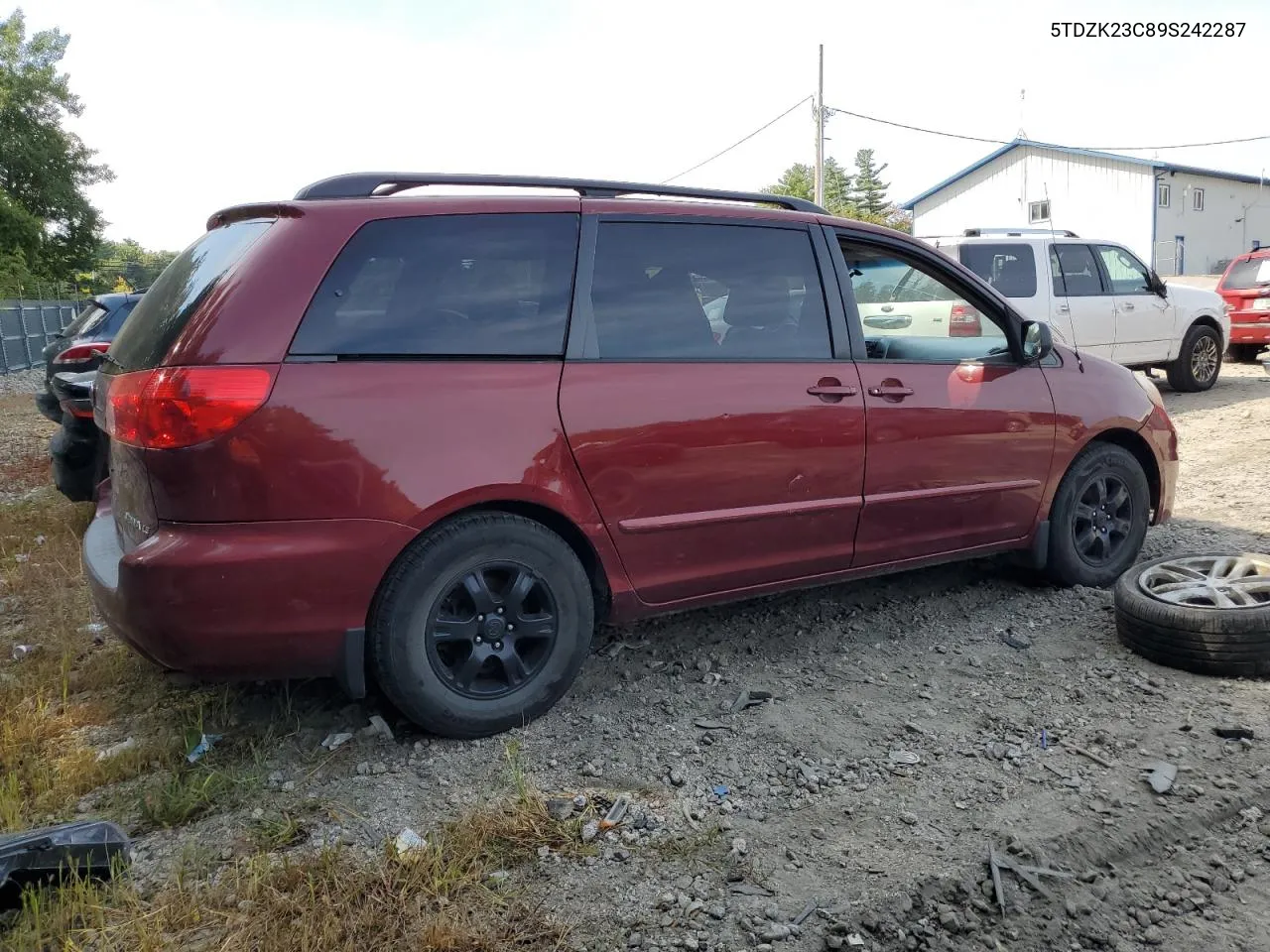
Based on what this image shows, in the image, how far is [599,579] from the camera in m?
3.66

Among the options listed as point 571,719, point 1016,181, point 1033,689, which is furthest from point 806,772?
point 1016,181

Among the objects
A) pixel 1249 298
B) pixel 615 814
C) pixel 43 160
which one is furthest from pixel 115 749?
pixel 43 160

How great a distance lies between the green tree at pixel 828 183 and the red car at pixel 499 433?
68639 millimetres

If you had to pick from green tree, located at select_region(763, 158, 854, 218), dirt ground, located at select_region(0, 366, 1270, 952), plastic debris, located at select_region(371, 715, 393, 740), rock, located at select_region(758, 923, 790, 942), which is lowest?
rock, located at select_region(758, 923, 790, 942)

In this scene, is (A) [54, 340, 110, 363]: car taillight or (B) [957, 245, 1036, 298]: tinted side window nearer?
(A) [54, 340, 110, 363]: car taillight

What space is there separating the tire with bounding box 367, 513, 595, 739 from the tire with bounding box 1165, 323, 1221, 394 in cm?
1106

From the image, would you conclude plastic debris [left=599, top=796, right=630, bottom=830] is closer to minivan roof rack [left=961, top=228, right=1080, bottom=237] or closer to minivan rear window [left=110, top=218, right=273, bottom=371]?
minivan rear window [left=110, top=218, right=273, bottom=371]

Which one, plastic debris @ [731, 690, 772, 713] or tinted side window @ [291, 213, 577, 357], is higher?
tinted side window @ [291, 213, 577, 357]

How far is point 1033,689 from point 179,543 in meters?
2.99

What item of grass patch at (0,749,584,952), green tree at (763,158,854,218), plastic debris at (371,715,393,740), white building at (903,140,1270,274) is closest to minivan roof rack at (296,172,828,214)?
plastic debris at (371,715,393,740)

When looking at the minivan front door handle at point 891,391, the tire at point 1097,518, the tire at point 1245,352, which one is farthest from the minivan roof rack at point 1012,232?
the minivan front door handle at point 891,391

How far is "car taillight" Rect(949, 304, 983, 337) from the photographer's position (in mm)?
4656

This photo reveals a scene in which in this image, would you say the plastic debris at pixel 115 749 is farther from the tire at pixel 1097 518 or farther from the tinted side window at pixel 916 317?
the tire at pixel 1097 518

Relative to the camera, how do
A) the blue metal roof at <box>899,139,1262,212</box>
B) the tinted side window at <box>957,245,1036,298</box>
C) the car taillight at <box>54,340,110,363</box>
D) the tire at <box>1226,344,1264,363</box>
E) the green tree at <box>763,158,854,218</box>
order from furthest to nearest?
1. the green tree at <box>763,158,854,218</box>
2. the blue metal roof at <box>899,139,1262,212</box>
3. the tire at <box>1226,344,1264,363</box>
4. the tinted side window at <box>957,245,1036,298</box>
5. the car taillight at <box>54,340,110,363</box>
